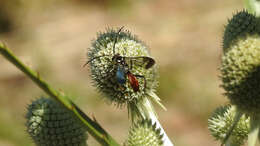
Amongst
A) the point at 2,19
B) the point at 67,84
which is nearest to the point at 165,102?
the point at 67,84

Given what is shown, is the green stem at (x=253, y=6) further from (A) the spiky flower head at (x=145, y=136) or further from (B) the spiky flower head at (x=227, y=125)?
(A) the spiky flower head at (x=145, y=136)

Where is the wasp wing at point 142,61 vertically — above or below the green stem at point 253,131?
above

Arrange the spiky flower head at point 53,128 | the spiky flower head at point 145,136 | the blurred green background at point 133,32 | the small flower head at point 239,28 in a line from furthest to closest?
the blurred green background at point 133,32
the spiky flower head at point 53,128
the spiky flower head at point 145,136
the small flower head at point 239,28

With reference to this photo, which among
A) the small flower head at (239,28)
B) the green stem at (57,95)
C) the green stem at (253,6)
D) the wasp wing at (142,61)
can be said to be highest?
the green stem at (253,6)

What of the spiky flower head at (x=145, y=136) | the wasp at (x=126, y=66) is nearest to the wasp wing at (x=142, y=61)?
the wasp at (x=126, y=66)

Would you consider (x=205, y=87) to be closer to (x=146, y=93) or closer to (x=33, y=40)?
(x=33, y=40)

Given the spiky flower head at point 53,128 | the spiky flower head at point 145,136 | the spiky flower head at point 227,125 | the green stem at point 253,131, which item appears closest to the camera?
the green stem at point 253,131

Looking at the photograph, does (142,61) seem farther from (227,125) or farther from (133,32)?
(133,32)
